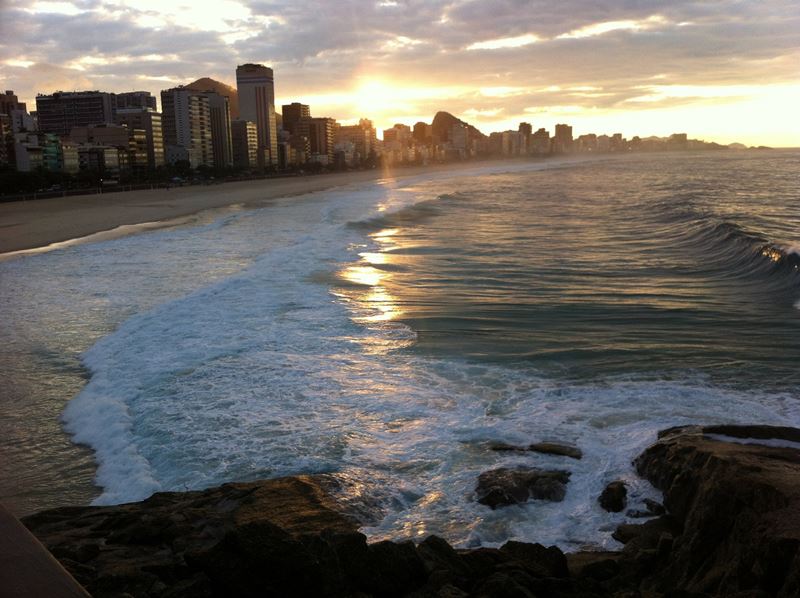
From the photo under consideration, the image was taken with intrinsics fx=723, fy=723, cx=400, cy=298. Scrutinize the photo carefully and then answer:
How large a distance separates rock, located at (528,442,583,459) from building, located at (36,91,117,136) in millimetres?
179666

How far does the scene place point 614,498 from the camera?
18.3 ft

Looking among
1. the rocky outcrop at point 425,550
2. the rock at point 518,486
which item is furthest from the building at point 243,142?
the rocky outcrop at point 425,550

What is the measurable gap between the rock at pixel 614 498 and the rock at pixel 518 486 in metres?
0.33

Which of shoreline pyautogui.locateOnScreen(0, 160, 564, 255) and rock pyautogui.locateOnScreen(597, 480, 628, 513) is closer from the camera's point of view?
rock pyautogui.locateOnScreen(597, 480, 628, 513)

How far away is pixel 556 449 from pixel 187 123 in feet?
515

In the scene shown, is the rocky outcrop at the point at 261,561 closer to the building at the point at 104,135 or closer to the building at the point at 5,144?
the building at the point at 5,144

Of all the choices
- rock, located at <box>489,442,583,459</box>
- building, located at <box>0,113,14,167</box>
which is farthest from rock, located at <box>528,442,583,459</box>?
building, located at <box>0,113,14,167</box>

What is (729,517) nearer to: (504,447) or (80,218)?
(504,447)

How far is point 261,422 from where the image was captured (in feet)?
25.0

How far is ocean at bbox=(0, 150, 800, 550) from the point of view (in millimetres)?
6270

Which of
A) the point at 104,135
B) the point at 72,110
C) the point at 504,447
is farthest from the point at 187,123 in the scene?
the point at 504,447

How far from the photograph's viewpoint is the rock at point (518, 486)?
5723 millimetres

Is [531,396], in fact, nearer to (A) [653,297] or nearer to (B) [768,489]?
(B) [768,489]

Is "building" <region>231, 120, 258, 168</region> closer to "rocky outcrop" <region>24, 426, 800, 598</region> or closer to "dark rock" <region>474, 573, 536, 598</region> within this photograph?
"rocky outcrop" <region>24, 426, 800, 598</region>
